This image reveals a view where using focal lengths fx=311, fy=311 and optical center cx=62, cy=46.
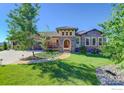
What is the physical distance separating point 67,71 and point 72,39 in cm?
42

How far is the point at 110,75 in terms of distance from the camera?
3986mm

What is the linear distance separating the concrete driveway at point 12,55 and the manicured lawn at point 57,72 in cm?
8

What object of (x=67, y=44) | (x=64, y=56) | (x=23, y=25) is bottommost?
(x=64, y=56)

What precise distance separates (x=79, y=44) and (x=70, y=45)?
Result: 12 centimetres

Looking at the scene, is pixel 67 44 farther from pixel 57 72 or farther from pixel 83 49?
pixel 57 72

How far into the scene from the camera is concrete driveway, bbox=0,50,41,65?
13.0 ft

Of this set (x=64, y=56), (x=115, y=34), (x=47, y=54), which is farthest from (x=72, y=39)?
(x=115, y=34)

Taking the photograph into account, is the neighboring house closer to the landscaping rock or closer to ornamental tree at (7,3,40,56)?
ornamental tree at (7,3,40,56)

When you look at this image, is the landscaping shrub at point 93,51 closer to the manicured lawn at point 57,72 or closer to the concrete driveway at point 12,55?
the manicured lawn at point 57,72

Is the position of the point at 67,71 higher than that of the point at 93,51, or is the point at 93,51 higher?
the point at 93,51

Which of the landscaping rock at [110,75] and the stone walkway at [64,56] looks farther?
the stone walkway at [64,56]

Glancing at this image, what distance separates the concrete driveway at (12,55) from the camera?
13.0ft

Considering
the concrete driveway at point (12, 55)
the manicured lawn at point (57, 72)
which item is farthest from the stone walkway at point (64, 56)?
the concrete driveway at point (12, 55)

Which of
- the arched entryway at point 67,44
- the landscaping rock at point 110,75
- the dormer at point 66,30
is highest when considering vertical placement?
the dormer at point 66,30
